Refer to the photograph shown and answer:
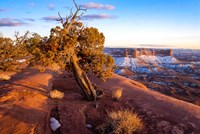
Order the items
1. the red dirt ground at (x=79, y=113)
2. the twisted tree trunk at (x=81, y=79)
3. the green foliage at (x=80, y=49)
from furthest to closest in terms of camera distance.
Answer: the twisted tree trunk at (x=81, y=79) < the green foliage at (x=80, y=49) < the red dirt ground at (x=79, y=113)

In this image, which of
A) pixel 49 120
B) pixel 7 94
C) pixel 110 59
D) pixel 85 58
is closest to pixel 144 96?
pixel 110 59

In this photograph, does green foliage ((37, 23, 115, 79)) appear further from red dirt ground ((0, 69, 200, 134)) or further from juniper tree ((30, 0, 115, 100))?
red dirt ground ((0, 69, 200, 134))

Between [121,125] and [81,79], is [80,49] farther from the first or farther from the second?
[121,125]

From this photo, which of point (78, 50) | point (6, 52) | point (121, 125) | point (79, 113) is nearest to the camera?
point (121, 125)

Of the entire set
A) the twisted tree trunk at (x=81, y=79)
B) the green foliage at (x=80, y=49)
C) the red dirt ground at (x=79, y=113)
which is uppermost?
the green foliage at (x=80, y=49)

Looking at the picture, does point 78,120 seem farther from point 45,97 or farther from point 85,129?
point 45,97

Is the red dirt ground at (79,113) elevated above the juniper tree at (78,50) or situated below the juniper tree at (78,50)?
below

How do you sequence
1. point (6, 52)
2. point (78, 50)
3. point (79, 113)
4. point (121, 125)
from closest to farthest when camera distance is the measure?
point (121, 125)
point (79, 113)
point (78, 50)
point (6, 52)

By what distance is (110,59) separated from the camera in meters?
11.6

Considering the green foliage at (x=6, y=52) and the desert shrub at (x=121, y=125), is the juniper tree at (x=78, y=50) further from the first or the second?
the green foliage at (x=6, y=52)

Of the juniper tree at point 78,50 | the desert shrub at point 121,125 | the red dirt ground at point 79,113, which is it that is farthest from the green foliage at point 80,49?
the desert shrub at point 121,125

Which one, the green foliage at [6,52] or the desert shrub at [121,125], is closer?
the desert shrub at [121,125]

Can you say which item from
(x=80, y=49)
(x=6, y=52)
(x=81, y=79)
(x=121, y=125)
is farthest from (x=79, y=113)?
(x=6, y=52)

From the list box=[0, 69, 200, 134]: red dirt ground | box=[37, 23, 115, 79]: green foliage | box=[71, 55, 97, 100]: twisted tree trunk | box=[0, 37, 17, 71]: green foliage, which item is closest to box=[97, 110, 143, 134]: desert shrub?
box=[0, 69, 200, 134]: red dirt ground
